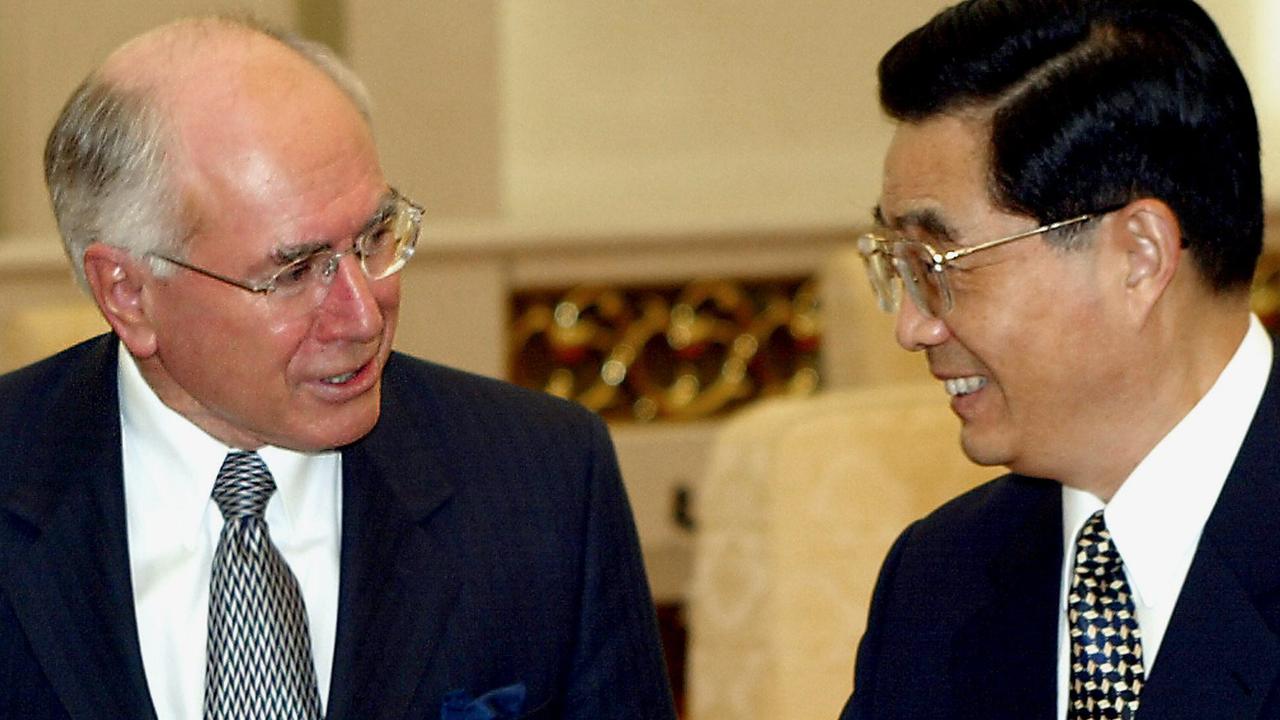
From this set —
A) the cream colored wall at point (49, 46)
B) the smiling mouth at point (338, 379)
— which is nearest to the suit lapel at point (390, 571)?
the smiling mouth at point (338, 379)

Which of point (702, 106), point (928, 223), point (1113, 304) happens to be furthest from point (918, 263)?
point (702, 106)

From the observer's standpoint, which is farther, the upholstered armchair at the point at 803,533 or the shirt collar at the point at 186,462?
the upholstered armchair at the point at 803,533

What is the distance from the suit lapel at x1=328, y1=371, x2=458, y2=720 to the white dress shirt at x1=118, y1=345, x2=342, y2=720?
0.03m

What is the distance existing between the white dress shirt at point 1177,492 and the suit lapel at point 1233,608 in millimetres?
23

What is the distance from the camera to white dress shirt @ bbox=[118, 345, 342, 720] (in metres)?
2.10

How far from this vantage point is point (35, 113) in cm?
452

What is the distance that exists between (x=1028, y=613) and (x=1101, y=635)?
155mm

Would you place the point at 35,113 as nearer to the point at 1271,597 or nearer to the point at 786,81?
the point at 786,81

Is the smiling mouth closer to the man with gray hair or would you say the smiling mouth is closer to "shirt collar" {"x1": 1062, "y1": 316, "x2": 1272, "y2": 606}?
the man with gray hair

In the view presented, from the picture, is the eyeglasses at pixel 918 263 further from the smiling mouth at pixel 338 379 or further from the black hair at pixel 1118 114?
the smiling mouth at pixel 338 379

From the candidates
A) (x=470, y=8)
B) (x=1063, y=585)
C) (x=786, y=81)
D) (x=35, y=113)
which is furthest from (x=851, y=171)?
(x=1063, y=585)

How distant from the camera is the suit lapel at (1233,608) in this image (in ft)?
6.42

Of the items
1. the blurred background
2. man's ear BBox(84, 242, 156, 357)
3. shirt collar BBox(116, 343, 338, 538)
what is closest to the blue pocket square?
shirt collar BBox(116, 343, 338, 538)

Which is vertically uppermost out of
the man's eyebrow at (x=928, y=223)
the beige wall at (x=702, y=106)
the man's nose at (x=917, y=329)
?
the beige wall at (x=702, y=106)
